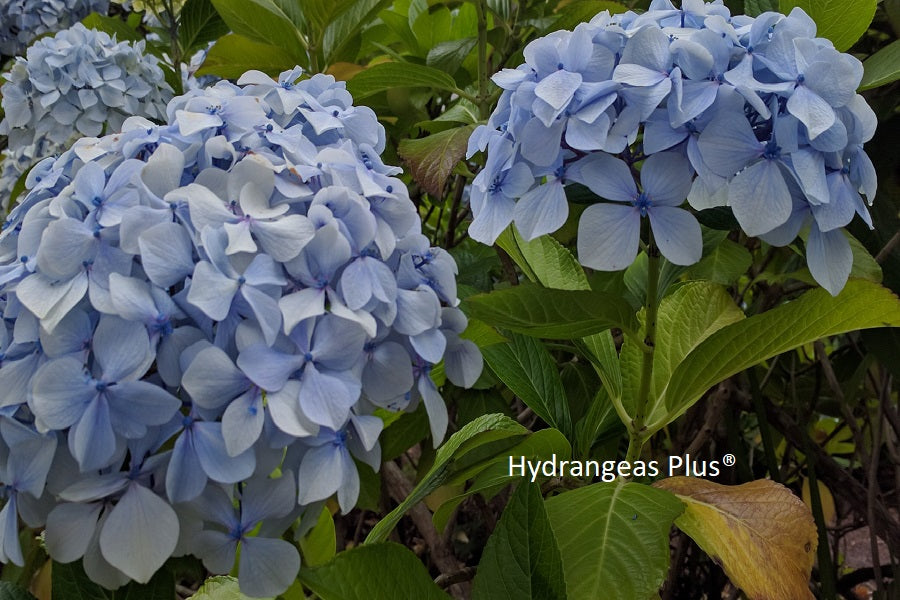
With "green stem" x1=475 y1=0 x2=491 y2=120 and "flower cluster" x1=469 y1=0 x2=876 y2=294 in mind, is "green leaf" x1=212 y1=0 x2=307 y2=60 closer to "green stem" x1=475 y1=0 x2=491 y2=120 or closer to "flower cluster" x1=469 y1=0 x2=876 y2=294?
"green stem" x1=475 y1=0 x2=491 y2=120

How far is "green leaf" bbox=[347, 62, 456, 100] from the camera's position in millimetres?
1065

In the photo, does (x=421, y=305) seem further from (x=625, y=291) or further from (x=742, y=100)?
(x=625, y=291)

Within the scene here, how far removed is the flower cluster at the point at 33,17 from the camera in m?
2.09

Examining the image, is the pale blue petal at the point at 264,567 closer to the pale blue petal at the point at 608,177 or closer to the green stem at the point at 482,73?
the pale blue petal at the point at 608,177

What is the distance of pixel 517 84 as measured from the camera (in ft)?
2.33

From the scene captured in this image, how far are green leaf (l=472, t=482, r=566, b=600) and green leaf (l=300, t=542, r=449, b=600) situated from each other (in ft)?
0.16

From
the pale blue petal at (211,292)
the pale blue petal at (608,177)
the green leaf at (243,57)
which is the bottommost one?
the green leaf at (243,57)

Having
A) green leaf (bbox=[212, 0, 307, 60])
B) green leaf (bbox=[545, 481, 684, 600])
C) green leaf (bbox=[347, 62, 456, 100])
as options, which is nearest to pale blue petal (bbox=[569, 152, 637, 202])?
green leaf (bbox=[545, 481, 684, 600])

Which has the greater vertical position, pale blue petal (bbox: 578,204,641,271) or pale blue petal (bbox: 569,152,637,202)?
pale blue petal (bbox: 569,152,637,202)

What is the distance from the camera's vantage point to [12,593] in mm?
668

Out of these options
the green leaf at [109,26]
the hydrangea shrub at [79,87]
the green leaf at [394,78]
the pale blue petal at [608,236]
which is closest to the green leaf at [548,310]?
the pale blue petal at [608,236]

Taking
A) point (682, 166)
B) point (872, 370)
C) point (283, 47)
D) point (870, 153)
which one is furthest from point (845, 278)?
point (872, 370)

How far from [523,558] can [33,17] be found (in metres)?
2.02

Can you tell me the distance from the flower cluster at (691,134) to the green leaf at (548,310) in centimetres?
4
